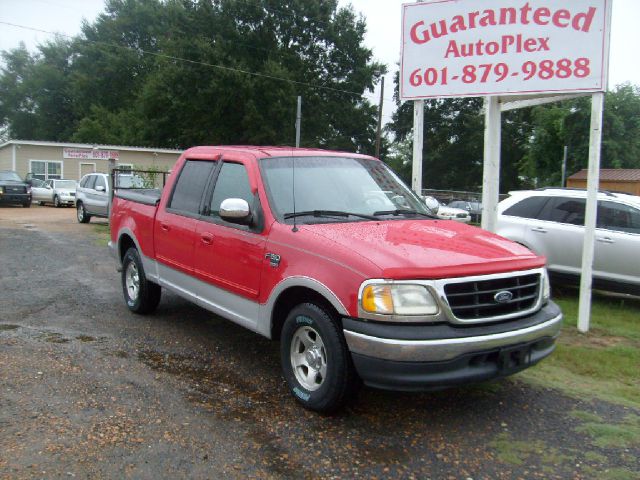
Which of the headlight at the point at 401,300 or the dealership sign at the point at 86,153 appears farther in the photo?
the dealership sign at the point at 86,153

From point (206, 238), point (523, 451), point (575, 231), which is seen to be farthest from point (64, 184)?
point (523, 451)

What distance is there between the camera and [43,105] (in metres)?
64.9

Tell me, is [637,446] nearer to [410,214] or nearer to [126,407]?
[410,214]

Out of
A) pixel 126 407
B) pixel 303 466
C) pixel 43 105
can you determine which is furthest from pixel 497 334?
pixel 43 105

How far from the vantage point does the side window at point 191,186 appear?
5.61 m

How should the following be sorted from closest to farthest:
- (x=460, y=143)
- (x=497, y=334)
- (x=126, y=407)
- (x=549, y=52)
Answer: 1. (x=497, y=334)
2. (x=126, y=407)
3. (x=549, y=52)
4. (x=460, y=143)

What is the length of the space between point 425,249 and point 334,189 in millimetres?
1256

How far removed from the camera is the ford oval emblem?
3.84 m

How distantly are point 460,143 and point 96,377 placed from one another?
5725 cm

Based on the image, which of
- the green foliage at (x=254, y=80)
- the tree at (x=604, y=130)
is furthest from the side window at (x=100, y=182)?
the tree at (x=604, y=130)

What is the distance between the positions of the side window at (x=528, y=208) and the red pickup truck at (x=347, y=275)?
4096 mm

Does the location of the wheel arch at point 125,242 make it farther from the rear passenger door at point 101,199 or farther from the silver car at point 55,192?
the silver car at point 55,192

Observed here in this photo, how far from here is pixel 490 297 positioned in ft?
12.6

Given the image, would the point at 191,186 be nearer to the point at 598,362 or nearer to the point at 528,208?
the point at 598,362
